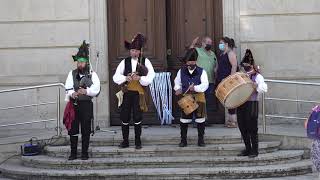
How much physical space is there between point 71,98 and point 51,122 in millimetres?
2817

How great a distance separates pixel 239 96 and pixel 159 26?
3704 millimetres

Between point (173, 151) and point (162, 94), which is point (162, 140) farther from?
point (162, 94)

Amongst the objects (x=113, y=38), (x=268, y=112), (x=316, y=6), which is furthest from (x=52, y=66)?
(x=316, y=6)

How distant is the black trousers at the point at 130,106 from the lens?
34.6ft

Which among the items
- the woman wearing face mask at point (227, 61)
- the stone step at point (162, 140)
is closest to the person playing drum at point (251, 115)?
the stone step at point (162, 140)

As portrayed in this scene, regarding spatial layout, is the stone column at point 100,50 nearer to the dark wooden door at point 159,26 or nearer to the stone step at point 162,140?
the dark wooden door at point 159,26

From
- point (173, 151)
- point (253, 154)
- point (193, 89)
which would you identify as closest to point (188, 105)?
point (193, 89)

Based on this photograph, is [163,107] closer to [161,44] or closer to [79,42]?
[161,44]

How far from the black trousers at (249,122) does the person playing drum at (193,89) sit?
727mm

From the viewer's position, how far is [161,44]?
13.0 metres

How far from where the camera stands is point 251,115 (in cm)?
1015

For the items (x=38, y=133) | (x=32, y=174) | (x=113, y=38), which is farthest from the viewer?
(x=113, y=38)

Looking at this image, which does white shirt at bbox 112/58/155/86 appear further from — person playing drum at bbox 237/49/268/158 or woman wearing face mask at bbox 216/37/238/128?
woman wearing face mask at bbox 216/37/238/128

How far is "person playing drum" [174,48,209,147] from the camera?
34.7 feet
